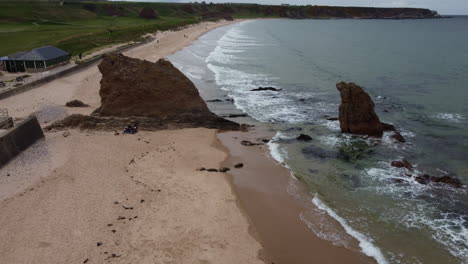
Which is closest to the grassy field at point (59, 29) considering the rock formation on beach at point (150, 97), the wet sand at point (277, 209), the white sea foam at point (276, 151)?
the rock formation on beach at point (150, 97)

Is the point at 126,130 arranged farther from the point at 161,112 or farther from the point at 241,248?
the point at 241,248

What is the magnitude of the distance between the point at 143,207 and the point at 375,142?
1614cm

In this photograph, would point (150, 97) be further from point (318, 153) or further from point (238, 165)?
point (318, 153)

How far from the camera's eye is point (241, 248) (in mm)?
14094

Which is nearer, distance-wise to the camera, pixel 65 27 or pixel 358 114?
pixel 358 114

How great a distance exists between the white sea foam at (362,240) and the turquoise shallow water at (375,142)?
0.04 metres

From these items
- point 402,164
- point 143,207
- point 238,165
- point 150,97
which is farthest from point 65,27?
point 402,164

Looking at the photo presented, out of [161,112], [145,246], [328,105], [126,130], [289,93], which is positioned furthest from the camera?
[289,93]

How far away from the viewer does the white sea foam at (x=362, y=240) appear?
1397 cm

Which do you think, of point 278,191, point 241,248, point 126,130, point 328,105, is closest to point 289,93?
point 328,105

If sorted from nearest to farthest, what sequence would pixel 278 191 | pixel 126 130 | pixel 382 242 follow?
pixel 382 242
pixel 278 191
pixel 126 130

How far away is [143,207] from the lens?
53.3ft

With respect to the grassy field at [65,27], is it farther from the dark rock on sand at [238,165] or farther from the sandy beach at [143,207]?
the dark rock on sand at [238,165]

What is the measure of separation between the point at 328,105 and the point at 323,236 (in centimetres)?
2169
